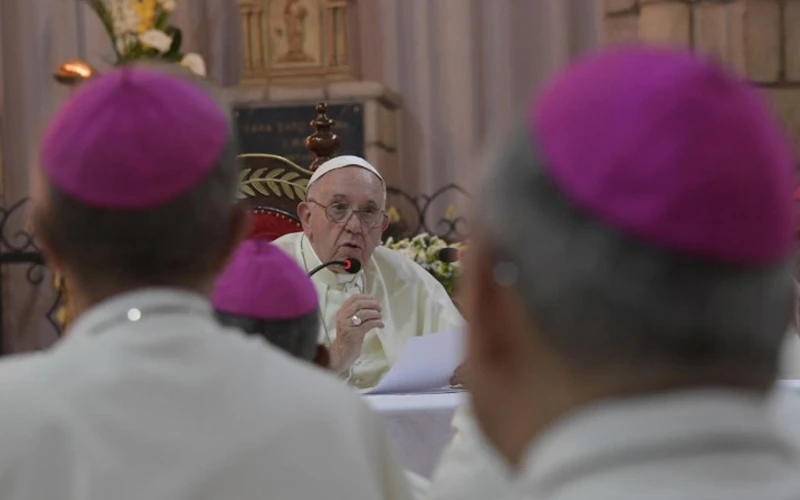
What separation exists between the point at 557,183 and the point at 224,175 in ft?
2.11

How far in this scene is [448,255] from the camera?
428 cm

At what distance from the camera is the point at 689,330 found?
0.89m

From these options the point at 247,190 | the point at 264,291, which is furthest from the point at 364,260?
the point at 264,291

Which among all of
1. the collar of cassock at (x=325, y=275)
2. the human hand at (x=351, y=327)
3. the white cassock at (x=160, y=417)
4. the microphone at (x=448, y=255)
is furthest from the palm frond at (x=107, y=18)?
the white cassock at (x=160, y=417)

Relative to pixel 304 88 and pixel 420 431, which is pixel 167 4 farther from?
pixel 420 431

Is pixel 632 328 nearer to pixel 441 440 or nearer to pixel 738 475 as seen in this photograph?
pixel 738 475

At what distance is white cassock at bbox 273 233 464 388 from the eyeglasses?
0.48ft

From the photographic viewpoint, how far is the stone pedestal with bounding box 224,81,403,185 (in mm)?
7375

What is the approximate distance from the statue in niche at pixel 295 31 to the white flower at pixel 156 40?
0.97m

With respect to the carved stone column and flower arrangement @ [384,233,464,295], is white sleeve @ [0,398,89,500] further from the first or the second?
the carved stone column

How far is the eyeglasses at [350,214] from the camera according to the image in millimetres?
4168

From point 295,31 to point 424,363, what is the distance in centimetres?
518

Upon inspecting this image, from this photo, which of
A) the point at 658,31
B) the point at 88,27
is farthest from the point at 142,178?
the point at 88,27

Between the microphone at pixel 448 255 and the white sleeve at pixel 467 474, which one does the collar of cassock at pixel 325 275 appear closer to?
the microphone at pixel 448 255
